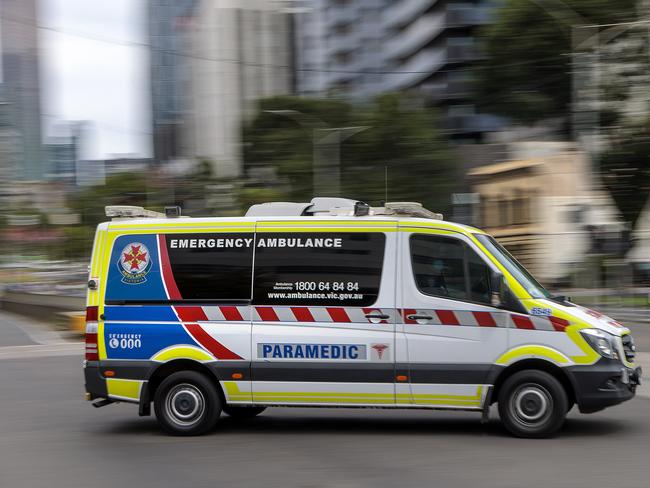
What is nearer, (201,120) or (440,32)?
(440,32)

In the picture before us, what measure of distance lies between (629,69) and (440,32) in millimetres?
31962

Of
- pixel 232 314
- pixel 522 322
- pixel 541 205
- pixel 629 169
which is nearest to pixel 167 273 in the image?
pixel 232 314

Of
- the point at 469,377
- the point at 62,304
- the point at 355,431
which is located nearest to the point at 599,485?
the point at 469,377

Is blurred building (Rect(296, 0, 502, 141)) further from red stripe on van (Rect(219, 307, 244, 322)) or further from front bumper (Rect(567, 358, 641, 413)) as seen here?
front bumper (Rect(567, 358, 641, 413))

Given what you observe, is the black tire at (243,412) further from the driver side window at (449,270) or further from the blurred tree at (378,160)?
the blurred tree at (378,160)

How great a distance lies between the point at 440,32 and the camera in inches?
2670

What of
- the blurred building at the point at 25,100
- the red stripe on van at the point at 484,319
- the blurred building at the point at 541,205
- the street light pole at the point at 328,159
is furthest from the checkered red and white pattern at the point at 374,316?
the blurred building at the point at 25,100

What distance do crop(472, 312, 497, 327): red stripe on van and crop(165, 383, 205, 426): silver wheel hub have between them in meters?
2.57

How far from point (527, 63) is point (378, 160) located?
341 inches

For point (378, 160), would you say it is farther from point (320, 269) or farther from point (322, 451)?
point (322, 451)

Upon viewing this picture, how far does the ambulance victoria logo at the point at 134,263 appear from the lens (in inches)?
378

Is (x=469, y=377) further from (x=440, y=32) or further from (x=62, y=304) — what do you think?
(x=440, y=32)

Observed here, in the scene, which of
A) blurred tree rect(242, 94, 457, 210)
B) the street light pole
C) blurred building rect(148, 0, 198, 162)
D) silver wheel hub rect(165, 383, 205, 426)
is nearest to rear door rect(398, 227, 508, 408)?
silver wheel hub rect(165, 383, 205, 426)

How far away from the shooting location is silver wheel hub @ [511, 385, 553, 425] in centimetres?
888
